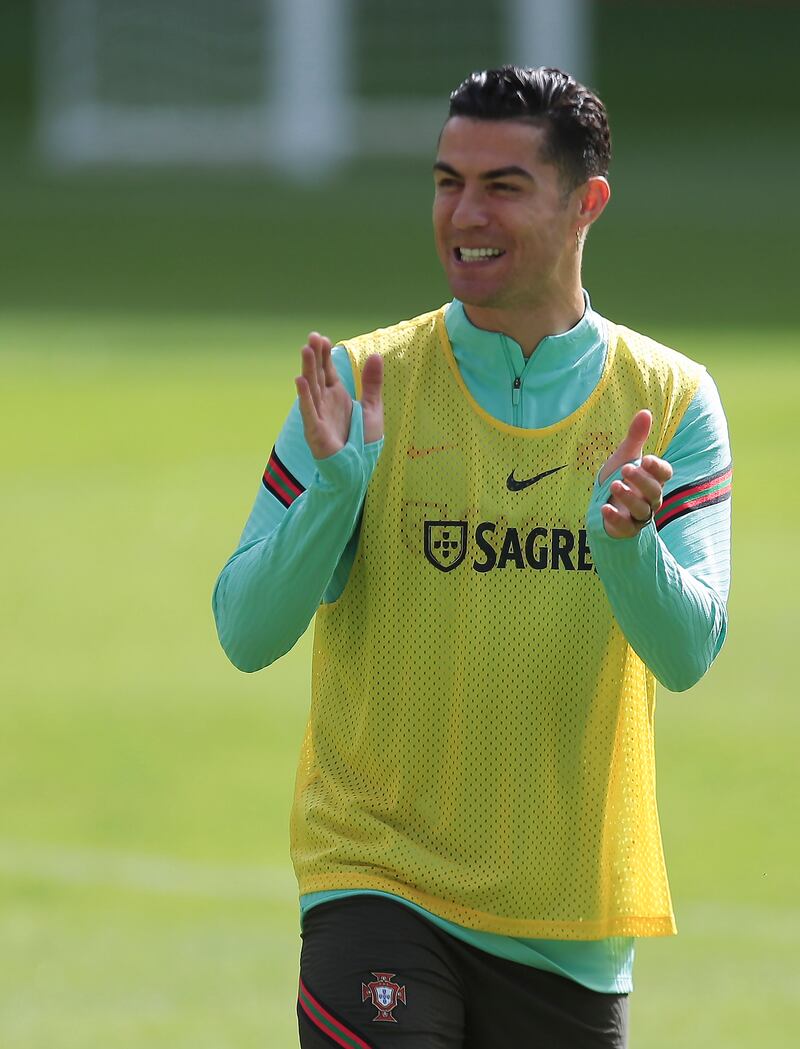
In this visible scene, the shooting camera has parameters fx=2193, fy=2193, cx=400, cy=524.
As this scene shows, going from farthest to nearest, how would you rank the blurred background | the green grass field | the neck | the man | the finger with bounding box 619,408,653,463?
the blurred background
the green grass field
the neck
the man
the finger with bounding box 619,408,653,463

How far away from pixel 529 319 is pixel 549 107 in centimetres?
38

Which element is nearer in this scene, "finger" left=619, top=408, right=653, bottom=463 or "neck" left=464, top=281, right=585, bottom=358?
"finger" left=619, top=408, right=653, bottom=463

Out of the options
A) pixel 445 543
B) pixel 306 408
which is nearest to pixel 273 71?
pixel 445 543

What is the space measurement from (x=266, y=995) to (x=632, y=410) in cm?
300

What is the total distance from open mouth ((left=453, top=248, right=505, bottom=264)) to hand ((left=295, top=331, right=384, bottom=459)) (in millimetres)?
243

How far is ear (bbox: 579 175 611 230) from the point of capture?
401 cm

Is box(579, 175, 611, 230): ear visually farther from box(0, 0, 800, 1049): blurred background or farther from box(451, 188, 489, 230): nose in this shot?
box(0, 0, 800, 1049): blurred background

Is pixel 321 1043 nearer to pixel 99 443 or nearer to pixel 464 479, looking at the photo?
pixel 464 479

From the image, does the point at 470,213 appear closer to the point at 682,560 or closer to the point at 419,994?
the point at 682,560

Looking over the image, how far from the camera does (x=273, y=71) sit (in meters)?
30.2

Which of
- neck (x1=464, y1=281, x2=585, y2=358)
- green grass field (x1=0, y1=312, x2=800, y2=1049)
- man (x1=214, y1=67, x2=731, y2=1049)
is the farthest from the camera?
green grass field (x1=0, y1=312, x2=800, y2=1049)

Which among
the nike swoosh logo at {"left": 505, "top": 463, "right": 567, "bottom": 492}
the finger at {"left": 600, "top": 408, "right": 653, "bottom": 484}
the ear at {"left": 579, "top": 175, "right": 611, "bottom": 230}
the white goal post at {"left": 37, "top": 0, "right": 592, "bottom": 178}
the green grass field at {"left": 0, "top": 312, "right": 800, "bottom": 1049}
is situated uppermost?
the white goal post at {"left": 37, "top": 0, "right": 592, "bottom": 178}

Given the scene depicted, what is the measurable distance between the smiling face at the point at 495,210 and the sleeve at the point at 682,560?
411 millimetres

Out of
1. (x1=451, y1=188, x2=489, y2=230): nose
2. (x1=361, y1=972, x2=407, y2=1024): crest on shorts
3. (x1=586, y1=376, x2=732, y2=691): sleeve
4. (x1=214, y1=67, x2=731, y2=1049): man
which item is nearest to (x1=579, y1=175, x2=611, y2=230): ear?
(x1=214, y1=67, x2=731, y2=1049): man
